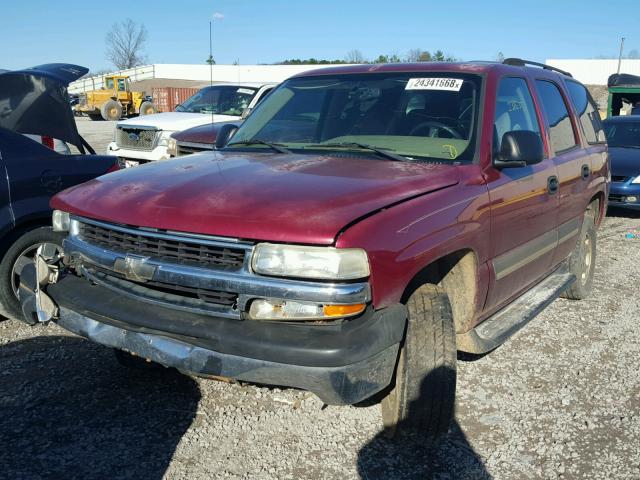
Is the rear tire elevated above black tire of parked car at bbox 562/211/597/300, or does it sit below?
below

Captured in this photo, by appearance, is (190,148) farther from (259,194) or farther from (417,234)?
(417,234)

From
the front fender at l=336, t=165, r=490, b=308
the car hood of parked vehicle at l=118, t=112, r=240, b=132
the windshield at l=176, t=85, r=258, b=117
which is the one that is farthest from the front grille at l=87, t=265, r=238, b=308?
the windshield at l=176, t=85, r=258, b=117

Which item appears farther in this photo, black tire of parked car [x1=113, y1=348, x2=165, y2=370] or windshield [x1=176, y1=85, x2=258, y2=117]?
windshield [x1=176, y1=85, x2=258, y2=117]

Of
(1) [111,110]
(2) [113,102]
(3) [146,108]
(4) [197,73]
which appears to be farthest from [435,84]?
(4) [197,73]

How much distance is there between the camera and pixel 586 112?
223 inches

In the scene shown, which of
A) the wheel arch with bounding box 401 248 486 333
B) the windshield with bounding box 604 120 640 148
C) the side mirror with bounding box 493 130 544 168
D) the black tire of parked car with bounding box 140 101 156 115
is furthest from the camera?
the black tire of parked car with bounding box 140 101 156 115

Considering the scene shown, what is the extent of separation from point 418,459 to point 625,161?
8.65 meters

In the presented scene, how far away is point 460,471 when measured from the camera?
10.2 ft

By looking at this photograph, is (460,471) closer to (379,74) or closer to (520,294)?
(520,294)

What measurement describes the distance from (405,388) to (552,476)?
2.73ft

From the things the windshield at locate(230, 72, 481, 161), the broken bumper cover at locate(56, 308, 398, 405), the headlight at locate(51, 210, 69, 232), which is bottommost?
the broken bumper cover at locate(56, 308, 398, 405)

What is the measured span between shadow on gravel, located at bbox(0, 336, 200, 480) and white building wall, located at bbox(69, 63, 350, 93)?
51507 millimetres

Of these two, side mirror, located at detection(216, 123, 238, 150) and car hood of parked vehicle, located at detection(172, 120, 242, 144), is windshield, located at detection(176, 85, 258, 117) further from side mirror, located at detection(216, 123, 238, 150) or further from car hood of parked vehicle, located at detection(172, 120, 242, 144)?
side mirror, located at detection(216, 123, 238, 150)

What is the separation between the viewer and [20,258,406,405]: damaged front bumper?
8.50 ft
